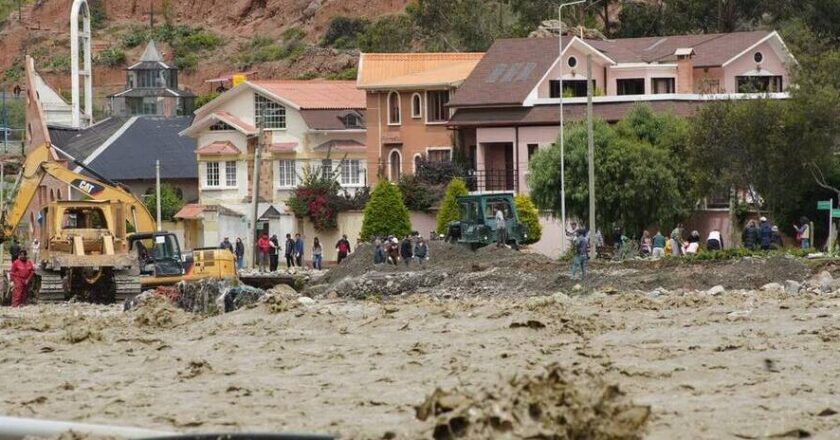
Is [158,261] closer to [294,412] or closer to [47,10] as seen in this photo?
[294,412]

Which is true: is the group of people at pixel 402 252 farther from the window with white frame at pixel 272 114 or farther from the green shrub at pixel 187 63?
the green shrub at pixel 187 63

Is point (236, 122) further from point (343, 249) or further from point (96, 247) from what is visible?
point (96, 247)

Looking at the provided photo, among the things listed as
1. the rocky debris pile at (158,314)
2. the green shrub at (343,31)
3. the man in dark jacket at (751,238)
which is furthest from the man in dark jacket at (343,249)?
the green shrub at (343,31)

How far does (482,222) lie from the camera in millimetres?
59250

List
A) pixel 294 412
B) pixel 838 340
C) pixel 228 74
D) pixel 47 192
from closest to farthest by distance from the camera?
pixel 294 412, pixel 838 340, pixel 47 192, pixel 228 74

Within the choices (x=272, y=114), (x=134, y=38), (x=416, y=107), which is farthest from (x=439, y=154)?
(x=134, y=38)

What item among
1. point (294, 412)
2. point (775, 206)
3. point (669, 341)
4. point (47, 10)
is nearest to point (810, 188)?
point (775, 206)

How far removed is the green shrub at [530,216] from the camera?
2608 inches

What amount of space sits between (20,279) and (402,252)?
12.1 metres

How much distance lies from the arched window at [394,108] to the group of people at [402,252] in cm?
1973

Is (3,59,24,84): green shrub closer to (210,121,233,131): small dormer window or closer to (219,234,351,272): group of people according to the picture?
(210,121,233,131): small dormer window

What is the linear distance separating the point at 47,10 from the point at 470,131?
83.9m

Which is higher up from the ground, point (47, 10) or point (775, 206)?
point (47, 10)

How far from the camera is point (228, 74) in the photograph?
132 m
